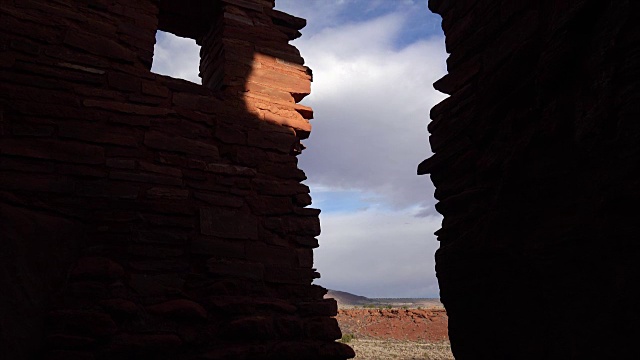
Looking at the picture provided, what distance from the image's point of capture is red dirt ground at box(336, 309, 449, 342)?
14734 mm

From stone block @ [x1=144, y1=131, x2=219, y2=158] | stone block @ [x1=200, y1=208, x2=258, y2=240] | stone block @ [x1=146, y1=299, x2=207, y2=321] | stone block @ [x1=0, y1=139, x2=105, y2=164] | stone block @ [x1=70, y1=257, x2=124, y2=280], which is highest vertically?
stone block @ [x1=144, y1=131, x2=219, y2=158]

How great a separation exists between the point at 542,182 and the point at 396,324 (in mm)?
14534

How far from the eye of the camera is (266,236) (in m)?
3.59

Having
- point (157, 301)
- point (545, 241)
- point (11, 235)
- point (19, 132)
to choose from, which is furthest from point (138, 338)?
point (545, 241)

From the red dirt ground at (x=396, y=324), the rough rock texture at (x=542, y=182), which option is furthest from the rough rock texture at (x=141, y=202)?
the red dirt ground at (x=396, y=324)

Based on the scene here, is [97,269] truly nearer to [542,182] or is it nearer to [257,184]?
[257,184]

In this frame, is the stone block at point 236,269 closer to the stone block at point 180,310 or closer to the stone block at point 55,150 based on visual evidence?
the stone block at point 180,310

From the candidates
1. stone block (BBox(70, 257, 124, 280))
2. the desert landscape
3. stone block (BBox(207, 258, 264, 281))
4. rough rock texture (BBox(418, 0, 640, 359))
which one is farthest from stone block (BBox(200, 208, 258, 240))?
the desert landscape

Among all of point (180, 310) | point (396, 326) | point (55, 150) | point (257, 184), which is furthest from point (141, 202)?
point (396, 326)

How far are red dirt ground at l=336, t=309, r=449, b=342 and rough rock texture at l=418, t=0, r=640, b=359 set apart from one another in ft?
43.5

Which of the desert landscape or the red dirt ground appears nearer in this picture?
the desert landscape

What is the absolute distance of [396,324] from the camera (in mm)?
15383

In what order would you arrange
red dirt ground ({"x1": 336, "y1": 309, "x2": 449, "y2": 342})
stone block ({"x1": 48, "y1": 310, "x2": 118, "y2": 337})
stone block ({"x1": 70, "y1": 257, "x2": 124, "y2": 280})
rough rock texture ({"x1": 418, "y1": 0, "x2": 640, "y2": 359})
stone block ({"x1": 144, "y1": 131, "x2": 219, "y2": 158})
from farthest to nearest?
red dirt ground ({"x1": 336, "y1": 309, "x2": 449, "y2": 342}), stone block ({"x1": 144, "y1": 131, "x2": 219, "y2": 158}), stone block ({"x1": 70, "y1": 257, "x2": 124, "y2": 280}), stone block ({"x1": 48, "y1": 310, "x2": 118, "y2": 337}), rough rock texture ({"x1": 418, "y1": 0, "x2": 640, "y2": 359})

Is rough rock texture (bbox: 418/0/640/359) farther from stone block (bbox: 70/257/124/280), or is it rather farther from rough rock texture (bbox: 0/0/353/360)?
stone block (bbox: 70/257/124/280)
